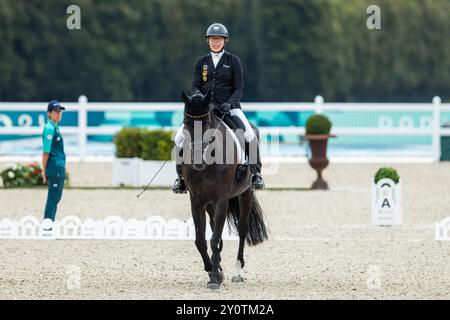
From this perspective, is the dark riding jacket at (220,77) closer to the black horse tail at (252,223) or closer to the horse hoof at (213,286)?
the black horse tail at (252,223)

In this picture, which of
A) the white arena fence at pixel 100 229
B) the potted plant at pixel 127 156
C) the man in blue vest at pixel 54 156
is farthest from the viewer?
A: the potted plant at pixel 127 156

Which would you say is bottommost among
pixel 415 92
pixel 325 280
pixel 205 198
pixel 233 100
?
pixel 325 280

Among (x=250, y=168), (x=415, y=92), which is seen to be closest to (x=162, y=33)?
(x=415, y=92)

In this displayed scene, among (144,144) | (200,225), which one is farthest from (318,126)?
(200,225)

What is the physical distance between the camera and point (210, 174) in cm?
1131

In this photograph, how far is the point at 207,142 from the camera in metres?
10.9

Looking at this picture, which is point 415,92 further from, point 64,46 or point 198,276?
point 198,276

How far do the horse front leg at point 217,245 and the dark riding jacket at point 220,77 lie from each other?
1140mm

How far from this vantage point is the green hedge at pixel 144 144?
74.0 feet

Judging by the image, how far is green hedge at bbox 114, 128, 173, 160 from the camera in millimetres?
22562

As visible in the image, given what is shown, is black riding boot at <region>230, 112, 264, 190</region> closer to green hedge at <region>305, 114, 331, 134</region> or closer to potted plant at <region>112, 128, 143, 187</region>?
green hedge at <region>305, 114, 331, 134</region>

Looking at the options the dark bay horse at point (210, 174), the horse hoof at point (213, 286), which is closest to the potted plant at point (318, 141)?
the dark bay horse at point (210, 174)

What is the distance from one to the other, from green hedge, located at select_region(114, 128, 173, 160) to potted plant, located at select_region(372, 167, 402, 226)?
6.44m

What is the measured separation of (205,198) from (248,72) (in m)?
54.4
